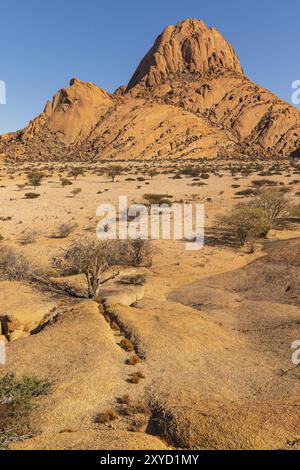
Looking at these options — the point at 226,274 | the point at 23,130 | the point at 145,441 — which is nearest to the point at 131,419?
the point at 145,441

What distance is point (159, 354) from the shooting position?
8727mm

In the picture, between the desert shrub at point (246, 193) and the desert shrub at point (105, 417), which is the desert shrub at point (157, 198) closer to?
the desert shrub at point (246, 193)

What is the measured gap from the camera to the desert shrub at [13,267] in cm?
1485

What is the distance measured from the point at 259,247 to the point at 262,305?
8.40 m

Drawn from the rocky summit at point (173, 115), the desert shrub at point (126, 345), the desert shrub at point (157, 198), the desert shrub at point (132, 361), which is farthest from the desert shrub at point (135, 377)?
the rocky summit at point (173, 115)

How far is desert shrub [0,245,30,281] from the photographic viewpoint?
585 inches

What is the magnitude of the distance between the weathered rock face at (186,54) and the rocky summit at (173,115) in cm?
31

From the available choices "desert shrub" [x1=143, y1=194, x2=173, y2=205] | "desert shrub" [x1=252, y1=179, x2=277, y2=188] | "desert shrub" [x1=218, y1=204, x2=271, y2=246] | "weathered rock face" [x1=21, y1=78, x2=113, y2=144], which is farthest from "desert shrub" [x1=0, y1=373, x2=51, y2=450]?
"weathered rock face" [x1=21, y1=78, x2=113, y2=144]

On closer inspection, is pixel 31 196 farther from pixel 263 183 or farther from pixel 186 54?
pixel 186 54

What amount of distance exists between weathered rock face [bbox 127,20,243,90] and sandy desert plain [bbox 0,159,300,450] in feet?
354

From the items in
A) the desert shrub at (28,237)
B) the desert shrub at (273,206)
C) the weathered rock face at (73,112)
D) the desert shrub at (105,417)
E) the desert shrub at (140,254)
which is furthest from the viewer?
the weathered rock face at (73,112)

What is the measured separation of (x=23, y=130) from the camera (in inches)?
4306

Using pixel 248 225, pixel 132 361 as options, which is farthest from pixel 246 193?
pixel 132 361
